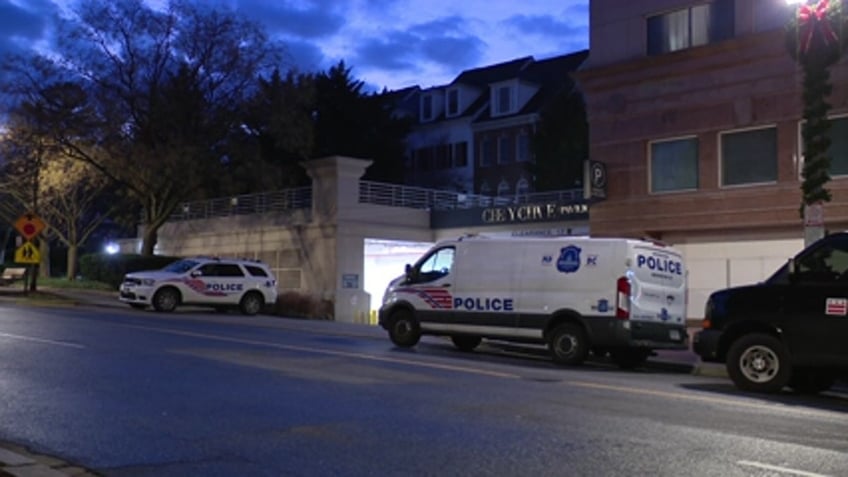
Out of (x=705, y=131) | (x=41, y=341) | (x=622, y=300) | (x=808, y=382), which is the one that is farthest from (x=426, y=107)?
(x=808, y=382)

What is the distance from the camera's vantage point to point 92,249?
69.6 m

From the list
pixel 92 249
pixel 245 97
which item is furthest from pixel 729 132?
pixel 92 249

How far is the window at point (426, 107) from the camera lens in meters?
52.4

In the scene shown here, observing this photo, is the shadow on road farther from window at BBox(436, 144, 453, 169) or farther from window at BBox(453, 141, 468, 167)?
window at BBox(436, 144, 453, 169)

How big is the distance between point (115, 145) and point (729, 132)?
21.7 metres

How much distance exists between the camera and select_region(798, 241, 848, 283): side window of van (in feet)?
38.1

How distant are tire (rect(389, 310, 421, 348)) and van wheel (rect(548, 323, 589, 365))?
3008mm

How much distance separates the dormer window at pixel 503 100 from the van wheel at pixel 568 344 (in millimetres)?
33075

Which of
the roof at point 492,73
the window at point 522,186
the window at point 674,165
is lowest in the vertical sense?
the window at point 674,165

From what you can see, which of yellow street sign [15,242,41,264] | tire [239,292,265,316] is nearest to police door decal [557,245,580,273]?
tire [239,292,265,316]

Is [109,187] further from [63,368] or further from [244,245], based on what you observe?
[63,368]

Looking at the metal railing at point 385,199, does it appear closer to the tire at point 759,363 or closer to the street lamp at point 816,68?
the street lamp at point 816,68

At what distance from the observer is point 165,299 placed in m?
27.3

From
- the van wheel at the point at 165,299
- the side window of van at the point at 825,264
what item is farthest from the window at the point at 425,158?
the side window of van at the point at 825,264
